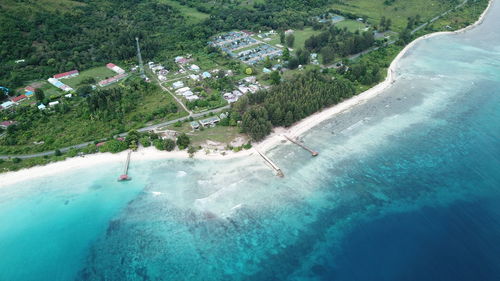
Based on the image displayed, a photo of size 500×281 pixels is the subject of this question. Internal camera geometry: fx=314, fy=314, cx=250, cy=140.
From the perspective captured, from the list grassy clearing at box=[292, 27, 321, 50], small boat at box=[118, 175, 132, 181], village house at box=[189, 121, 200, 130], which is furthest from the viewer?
grassy clearing at box=[292, 27, 321, 50]

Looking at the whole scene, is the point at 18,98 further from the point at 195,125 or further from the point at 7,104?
the point at 195,125

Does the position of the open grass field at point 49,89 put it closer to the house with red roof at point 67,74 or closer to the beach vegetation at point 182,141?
the house with red roof at point 67,74

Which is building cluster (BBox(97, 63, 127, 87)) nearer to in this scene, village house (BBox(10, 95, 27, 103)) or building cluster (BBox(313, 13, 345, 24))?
village house (BBox(10, 95, 27, 103))

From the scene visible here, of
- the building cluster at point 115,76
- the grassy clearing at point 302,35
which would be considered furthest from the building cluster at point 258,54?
the building cluster at point 115,76

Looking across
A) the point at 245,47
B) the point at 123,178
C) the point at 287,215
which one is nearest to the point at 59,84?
the point at 123,178

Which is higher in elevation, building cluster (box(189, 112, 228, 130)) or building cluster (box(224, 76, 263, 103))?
building cluster (box(224, 76, 263, 103))

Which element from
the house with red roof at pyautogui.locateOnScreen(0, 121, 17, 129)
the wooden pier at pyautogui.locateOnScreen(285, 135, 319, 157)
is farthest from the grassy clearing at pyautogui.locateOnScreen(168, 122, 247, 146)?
the house with red roof at pyautogui.locateOnScreen(0, 121, 17, 129)

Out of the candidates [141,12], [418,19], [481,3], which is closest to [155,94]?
[141,12]
